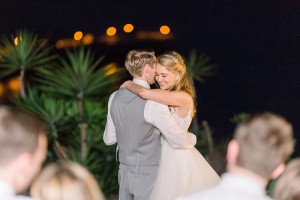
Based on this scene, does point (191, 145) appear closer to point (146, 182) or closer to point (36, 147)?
point (146, 182)

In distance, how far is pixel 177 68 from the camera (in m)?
4.80

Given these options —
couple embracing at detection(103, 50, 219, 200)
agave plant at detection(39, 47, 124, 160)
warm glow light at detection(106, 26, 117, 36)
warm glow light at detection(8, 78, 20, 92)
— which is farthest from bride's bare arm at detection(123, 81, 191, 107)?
warm glow light at detection(106, 26, 117, 36)

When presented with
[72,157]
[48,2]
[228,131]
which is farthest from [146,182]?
[48,2]

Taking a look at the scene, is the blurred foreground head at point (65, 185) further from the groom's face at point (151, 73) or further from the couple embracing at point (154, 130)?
the groom's face at point (151, 73)

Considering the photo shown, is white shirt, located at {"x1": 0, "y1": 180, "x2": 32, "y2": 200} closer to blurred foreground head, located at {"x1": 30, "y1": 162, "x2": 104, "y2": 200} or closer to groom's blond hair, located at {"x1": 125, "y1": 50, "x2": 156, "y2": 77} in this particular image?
blurred foreground head, located at {"x1": 30, "y1": 162, "x2": 104, "y2": 200}

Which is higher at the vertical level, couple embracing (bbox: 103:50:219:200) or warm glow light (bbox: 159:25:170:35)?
warm glow light (bbox: 159:25:170:35)

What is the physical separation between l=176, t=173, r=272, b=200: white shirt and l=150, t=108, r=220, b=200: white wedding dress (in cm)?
245

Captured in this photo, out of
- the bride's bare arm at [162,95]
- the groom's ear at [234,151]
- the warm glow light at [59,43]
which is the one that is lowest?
the groom's ear at [234,151]

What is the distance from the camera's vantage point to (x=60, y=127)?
5.90 metres

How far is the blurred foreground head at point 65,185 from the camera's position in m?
2.29

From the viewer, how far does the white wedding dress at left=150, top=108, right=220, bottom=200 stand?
4.88 metres

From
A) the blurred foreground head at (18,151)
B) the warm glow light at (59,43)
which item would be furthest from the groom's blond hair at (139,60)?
the warm glow light at (59,43)

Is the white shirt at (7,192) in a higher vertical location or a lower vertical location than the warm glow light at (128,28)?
lower

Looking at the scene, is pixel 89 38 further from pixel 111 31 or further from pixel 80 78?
pixel 80 78
